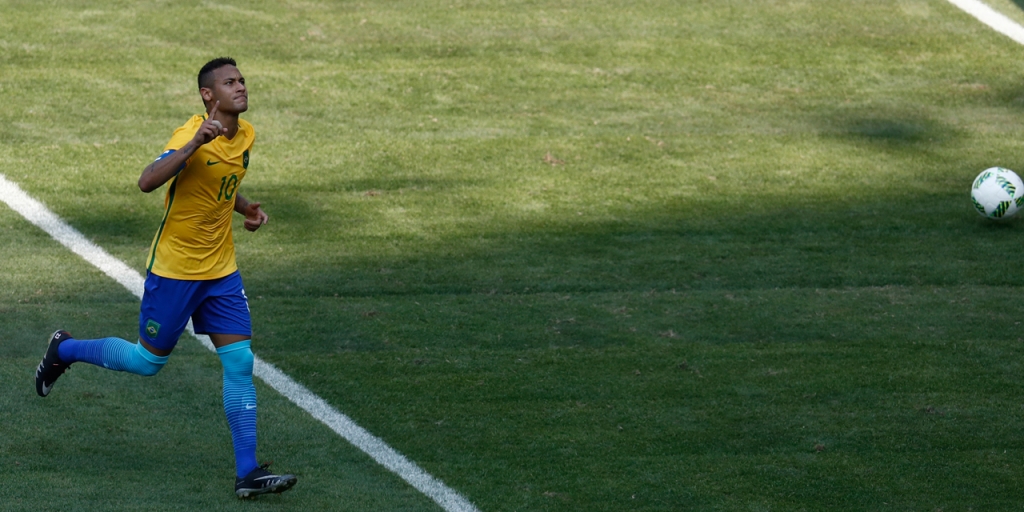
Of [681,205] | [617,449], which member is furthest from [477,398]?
[681,205]

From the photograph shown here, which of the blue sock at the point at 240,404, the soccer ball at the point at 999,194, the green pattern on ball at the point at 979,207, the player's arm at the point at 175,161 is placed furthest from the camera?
the green pattern on ball at the point at 979,207

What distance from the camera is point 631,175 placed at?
11.0 m

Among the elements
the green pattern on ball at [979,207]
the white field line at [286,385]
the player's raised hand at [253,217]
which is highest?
the player's raised hand at [253,217]

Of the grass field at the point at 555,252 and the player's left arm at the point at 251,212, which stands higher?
the player's left arm at the point at 251,212

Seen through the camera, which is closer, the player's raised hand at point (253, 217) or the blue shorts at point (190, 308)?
the blue shorts at point (190, 308)

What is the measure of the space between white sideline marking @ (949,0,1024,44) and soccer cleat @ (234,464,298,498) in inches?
486

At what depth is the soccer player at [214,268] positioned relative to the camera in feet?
18.0

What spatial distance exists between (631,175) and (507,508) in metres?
5.84

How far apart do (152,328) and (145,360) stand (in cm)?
24

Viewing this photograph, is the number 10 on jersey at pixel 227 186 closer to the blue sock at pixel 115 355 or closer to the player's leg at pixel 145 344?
the player's leg at pixel 145 344

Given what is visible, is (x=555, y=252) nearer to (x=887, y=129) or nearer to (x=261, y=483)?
(x=261, y=483)

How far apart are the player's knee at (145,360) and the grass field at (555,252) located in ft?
1.62

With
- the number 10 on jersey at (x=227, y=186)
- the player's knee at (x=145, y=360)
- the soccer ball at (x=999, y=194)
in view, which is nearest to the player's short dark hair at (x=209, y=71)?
the number 10 on jersey at (x=227, y=186)

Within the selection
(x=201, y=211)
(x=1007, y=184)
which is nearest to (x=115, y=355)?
(x=201, y=211)
